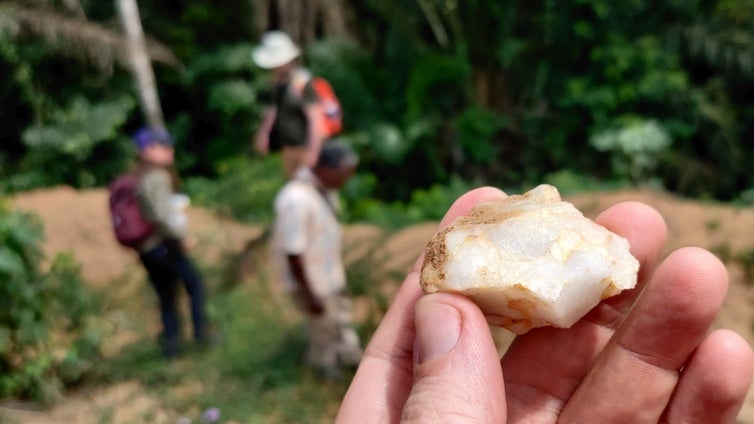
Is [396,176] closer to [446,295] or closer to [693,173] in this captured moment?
[693,173]

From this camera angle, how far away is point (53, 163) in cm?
1091

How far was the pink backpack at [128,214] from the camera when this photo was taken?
4.24 metres

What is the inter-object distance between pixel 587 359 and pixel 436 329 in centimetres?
65

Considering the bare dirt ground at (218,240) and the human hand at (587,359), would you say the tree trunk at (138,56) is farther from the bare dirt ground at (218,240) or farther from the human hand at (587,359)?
the human hand at (587,359)

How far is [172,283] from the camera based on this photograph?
469cm

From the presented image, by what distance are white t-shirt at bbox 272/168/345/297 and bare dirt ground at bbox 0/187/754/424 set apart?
1198mm

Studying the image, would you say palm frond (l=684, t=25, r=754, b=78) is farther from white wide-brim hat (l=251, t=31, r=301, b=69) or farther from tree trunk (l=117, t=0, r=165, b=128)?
tree trunk (l=117, t=0, r=165, b=128)

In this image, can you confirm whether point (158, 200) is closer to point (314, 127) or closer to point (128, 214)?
point (128, 214)

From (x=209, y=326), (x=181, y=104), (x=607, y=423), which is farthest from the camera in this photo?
(x=181, y=104)

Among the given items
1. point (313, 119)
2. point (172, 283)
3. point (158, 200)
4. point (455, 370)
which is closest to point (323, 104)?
point (313, 119)

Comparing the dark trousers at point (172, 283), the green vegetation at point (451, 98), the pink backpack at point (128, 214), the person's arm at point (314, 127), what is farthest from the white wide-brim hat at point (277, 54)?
the green vegetation at point (451, 98)

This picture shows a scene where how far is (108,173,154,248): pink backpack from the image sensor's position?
424cm

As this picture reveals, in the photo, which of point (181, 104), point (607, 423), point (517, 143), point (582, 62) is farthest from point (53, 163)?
point (607, 423)

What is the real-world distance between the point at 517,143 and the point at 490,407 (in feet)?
31.4
